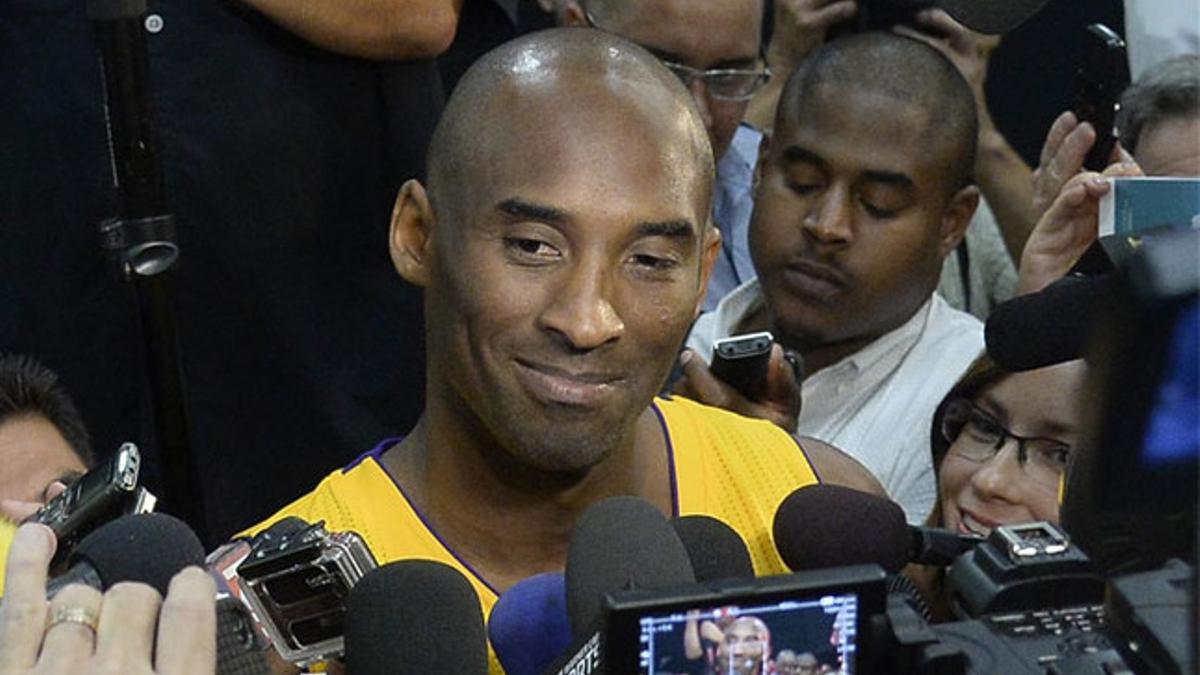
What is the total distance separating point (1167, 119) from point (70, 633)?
2544mm

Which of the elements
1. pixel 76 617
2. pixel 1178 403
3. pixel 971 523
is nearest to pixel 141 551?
pixel 76 617

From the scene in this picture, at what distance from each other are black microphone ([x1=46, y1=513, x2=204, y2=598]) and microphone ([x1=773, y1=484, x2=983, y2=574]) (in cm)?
63

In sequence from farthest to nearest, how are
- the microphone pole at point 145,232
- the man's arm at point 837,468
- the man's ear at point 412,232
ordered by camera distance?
the microphone pole at point 145,232, the man's arm at point 837,468, the man's ear at point 412,232

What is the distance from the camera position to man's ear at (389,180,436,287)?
2.44 m

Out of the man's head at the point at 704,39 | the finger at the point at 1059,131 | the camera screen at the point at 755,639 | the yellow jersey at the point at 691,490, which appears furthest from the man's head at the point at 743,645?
the man's head at the point at 704,39

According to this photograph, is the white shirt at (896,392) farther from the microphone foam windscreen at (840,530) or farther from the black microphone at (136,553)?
the black microphone at (136,553)

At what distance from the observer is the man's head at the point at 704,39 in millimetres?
3695

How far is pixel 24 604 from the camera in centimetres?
147

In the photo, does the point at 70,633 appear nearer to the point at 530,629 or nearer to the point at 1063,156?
the point at 530,629

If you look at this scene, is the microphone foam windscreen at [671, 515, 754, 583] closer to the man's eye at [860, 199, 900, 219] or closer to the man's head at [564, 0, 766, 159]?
the man's eye at [860, 199, 900, 219]

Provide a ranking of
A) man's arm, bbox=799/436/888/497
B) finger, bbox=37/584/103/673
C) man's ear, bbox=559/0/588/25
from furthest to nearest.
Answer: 1. man's ear, bbox=559/0/588/25
2. man's arm, bbox=799/436/888/497
3. finger, bbox=37/584/103/673

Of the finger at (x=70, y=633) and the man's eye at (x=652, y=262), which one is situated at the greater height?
the finger at (x=70, y=633)

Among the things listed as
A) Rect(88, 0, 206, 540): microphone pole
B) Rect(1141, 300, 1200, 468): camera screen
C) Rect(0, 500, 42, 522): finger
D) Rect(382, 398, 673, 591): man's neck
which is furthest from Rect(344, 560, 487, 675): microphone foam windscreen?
Rect(88, 0, 206, 540): microphone pole

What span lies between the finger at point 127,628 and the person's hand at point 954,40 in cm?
273
